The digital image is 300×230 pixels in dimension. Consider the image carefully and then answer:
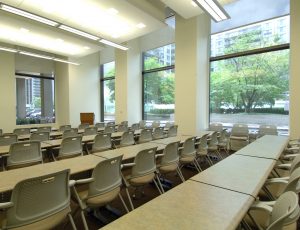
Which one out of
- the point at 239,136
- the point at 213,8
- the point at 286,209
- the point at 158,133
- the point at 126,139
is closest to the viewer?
the point at 286,209

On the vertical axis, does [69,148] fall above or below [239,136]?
above

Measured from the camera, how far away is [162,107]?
8.69 meters

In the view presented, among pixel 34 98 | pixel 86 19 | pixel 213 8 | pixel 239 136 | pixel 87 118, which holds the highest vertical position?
pixel 86 19

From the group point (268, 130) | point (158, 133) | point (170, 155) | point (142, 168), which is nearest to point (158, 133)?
point (158, 133)

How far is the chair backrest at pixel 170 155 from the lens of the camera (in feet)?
10.1

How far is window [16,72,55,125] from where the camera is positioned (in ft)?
32.2

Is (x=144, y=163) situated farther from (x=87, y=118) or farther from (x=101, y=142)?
(x=87, y=118)

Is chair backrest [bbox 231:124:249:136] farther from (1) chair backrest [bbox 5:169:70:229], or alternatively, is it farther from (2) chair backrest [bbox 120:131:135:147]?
(1) chair backrest [bbox 5:169:70:229]

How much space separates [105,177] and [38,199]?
2.11 ft

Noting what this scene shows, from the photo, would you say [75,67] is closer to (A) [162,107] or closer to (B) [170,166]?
(A) [162,107]

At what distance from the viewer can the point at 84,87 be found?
10367mm

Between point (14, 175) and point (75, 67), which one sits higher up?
point (75, 67)

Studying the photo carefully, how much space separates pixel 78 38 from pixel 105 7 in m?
2.19

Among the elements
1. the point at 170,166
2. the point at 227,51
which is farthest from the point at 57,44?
the point at 170,166
